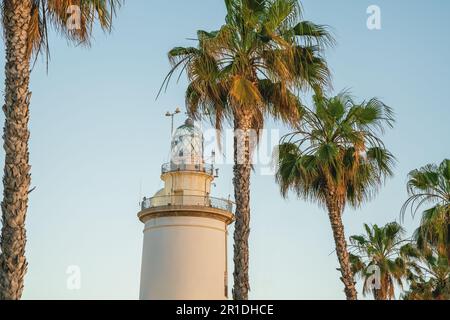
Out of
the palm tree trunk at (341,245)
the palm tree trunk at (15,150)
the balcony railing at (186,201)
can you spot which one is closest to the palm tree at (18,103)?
the palm tree trunk at (15,150)

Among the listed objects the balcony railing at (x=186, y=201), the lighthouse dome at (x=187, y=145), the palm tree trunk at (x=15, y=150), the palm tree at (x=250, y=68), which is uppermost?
the lighthouse dome at (x=187, y=145)

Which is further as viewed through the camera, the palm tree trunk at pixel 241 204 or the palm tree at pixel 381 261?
the palm tree at pixel 381 261

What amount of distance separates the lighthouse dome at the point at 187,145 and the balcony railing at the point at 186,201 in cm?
228

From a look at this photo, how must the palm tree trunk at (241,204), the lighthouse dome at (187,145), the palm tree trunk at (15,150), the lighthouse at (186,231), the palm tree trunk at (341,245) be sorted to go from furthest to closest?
1. the lighthouse dome at (187,145)
2. the lighthouse at (186,231)
3. the palm tree trunk at (341,245)
4. the palm tree trunk at (241,204)
5. the palm tree trunk at (15,150)

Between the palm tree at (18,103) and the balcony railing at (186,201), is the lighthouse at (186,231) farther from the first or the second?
the palm tree at (18,103)

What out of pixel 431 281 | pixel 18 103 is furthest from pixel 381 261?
pixel 18 103

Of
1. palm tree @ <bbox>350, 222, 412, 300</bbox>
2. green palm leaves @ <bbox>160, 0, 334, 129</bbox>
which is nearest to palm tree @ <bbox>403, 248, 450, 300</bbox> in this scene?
palm tree @ <bbox>350, 222, 412, 300</bbox>

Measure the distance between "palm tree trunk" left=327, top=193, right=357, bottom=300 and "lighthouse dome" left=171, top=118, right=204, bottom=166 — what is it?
1743 cm

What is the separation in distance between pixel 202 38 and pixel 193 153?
2144cm

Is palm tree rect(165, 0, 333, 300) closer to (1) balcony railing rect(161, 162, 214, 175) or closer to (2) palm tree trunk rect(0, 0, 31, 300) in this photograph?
(2) palm tree trunk rect(0, 0, 31, 300)

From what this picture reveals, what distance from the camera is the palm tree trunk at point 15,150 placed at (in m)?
12.4

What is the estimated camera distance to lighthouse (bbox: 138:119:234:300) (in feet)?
128

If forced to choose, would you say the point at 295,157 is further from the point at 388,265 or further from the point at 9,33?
the point at 388,265
